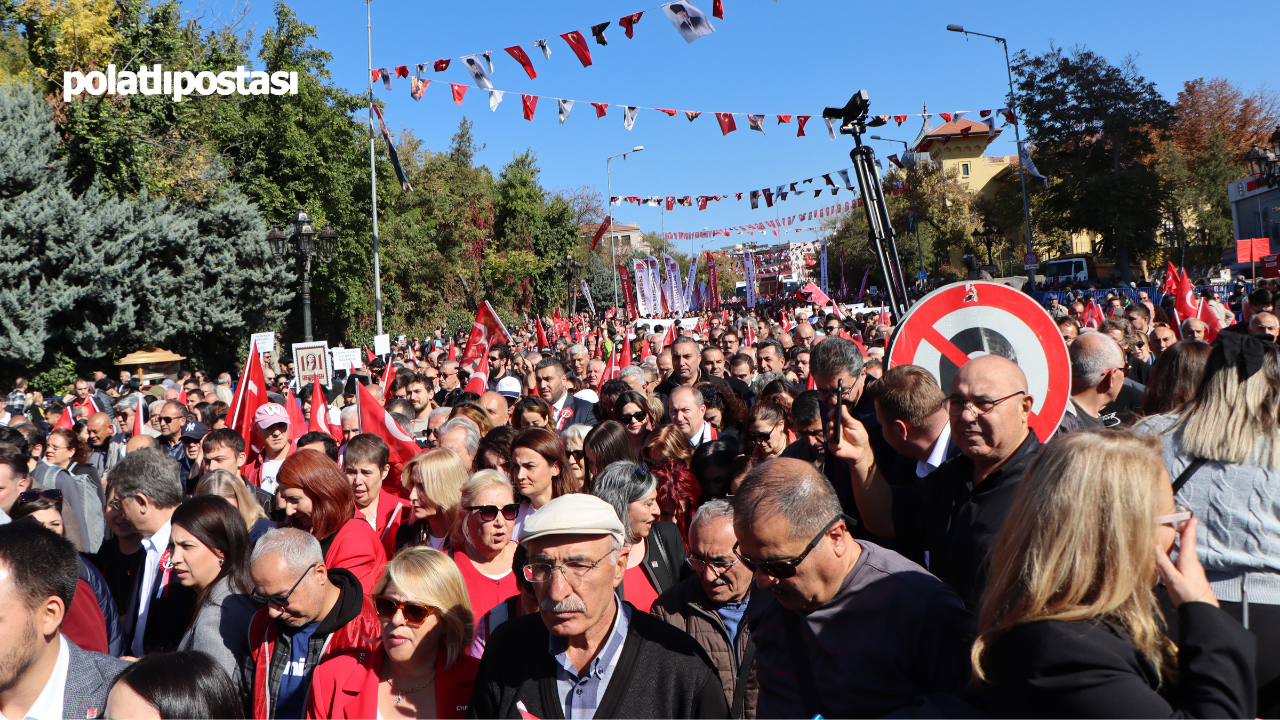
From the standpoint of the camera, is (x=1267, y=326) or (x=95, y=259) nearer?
(x=1267, y=326)

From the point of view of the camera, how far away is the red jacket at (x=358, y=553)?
4047mm

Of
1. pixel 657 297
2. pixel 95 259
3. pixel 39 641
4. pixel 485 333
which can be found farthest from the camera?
pixel 657 297

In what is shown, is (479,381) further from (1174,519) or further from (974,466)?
(1174,519)

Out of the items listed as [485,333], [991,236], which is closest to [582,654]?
[485,333]

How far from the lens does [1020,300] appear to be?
367cm

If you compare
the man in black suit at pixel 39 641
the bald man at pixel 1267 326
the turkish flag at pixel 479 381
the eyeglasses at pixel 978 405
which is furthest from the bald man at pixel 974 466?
the turkish flag at pixel 479 381

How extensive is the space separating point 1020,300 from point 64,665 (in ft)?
12.4

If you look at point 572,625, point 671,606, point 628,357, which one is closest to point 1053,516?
point 572,625

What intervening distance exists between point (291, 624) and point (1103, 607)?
9.18ft

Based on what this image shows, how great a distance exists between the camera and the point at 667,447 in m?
5.04

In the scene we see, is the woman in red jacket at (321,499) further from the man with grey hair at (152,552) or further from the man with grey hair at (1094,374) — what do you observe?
the man with grey hair at (1094,374)

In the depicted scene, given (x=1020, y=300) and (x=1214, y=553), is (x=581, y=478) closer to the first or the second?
(x=1020, y=300)

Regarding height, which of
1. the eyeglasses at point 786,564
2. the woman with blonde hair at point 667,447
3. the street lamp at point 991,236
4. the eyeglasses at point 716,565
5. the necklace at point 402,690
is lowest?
the necklace at point 402,690

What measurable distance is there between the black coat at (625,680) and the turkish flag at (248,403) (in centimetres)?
592
